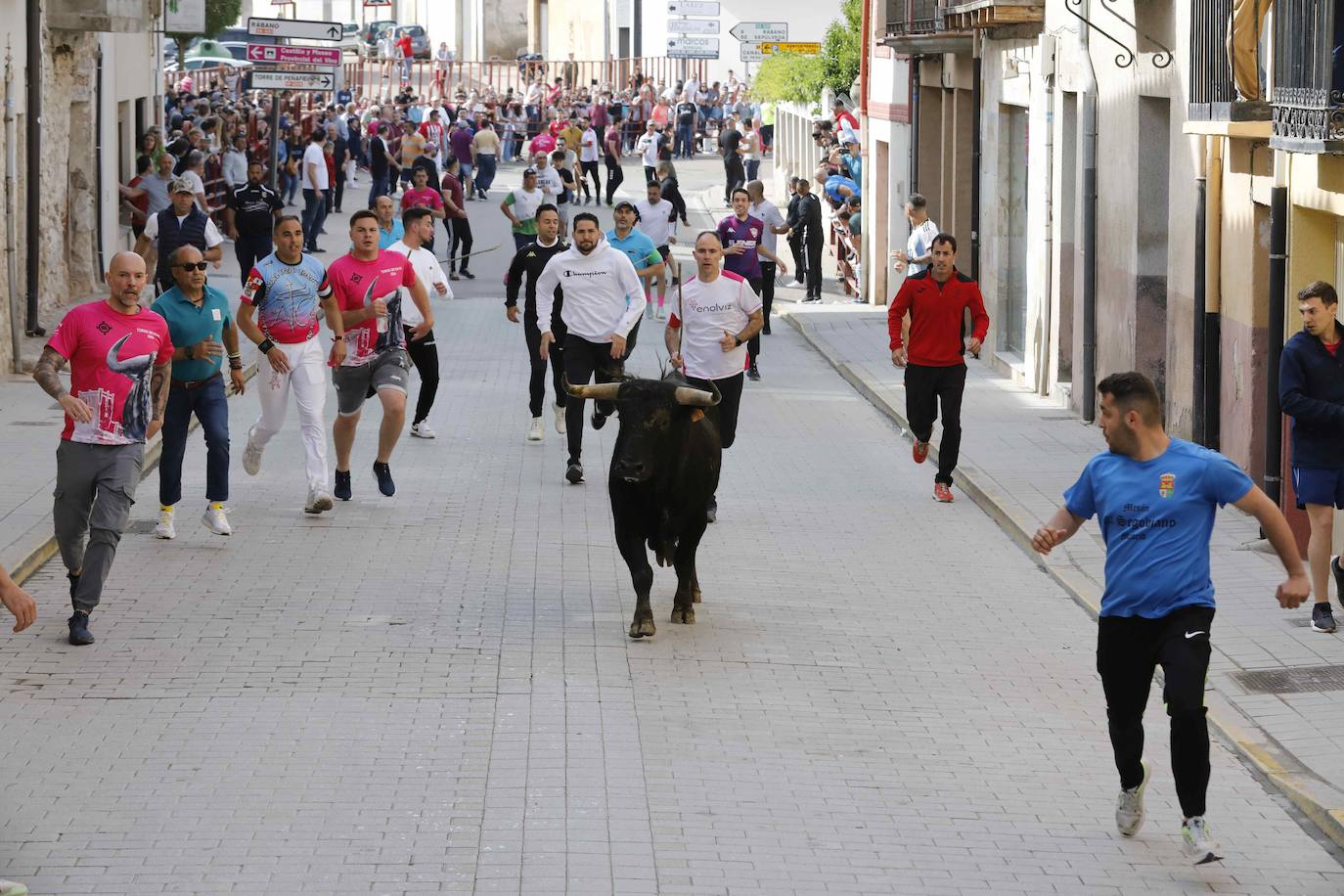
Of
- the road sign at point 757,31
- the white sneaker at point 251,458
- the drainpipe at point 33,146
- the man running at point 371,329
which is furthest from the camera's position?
the road sign at point 757,31

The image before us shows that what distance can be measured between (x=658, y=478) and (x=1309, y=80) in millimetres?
4993

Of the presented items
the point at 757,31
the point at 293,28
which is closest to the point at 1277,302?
the point at 293,28

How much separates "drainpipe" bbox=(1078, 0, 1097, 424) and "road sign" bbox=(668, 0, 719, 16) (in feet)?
111

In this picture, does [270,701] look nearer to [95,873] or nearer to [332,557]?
[95,873]

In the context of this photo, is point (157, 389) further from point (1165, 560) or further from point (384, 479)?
point (1165, 560)

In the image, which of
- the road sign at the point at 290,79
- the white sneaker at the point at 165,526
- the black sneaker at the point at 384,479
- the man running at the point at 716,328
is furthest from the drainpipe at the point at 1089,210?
the road sign at the point at 290,79

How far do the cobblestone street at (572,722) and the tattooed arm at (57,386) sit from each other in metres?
1.14

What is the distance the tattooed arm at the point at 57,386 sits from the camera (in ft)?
32.2

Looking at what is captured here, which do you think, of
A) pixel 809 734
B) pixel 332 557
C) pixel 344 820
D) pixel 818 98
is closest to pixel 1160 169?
pixel 332 557

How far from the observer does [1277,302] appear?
1334 cm

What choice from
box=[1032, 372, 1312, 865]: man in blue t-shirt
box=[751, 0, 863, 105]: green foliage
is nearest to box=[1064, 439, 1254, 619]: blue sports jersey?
box=[1032, 372, 1312, 865]: man in blue t-shirt

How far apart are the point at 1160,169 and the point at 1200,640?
10852 mm

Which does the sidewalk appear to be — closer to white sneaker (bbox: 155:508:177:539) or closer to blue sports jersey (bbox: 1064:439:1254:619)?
blue sports jersey (bbox: 1064:439:1254:619)

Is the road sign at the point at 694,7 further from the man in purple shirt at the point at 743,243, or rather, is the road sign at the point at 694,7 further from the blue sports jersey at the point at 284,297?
the blue sports jersey at the point at 284,297
